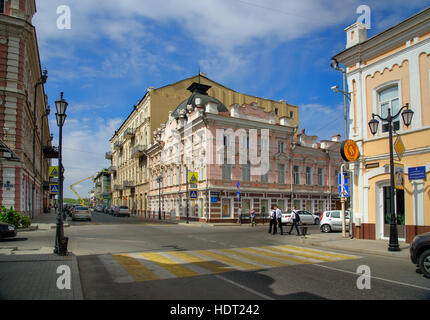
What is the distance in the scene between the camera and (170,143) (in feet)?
138

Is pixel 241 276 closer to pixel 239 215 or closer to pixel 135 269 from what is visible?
pixel 135 269

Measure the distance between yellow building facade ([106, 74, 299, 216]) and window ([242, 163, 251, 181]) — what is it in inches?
571

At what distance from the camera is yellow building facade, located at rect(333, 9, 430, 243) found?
1487cm

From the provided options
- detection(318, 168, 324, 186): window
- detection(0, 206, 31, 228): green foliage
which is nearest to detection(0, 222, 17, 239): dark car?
detection(0, 206, 31, 228): green foliage

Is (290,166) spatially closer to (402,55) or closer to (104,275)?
(402,55)

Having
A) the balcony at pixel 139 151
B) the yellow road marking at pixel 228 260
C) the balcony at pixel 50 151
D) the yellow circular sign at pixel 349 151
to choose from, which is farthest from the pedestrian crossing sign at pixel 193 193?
the balcony at pixel 50 151

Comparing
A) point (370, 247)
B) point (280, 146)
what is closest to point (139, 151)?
point (280, 146)

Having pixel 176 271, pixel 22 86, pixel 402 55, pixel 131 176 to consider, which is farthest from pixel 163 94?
pixel 176 271

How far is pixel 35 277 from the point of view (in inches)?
306

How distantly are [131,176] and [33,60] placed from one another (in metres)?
34.7

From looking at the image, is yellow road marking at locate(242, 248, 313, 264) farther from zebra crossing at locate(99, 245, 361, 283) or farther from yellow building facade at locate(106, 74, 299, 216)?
yellow building facade at locate(106, 74, 299, 216)

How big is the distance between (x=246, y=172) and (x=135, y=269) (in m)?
26.6
